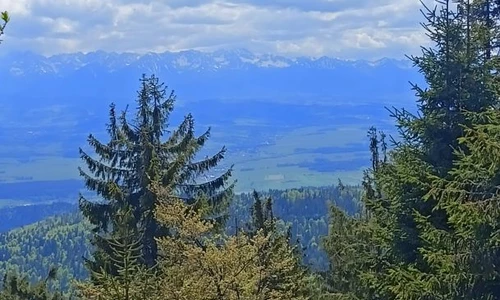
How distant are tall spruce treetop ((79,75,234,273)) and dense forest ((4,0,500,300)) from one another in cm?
3

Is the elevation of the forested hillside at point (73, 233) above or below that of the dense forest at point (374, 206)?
below

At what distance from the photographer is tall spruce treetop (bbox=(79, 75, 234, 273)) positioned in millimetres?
15336

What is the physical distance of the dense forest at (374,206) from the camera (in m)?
8.17

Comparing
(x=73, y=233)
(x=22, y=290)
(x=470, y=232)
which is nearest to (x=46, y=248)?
(x=73, y=233)

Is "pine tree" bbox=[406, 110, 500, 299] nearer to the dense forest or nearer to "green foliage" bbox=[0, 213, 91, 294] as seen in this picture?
the dense forest

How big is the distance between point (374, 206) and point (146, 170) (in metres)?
5.57

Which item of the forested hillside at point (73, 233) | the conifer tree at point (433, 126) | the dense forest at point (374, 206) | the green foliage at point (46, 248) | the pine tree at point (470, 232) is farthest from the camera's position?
the forested hillside at point (73, 233)

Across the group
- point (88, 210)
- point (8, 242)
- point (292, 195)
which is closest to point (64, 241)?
point (8, 242)

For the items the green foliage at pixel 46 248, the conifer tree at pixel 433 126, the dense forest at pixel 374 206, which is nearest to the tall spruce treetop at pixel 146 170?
the dense forest at pixel 374 206

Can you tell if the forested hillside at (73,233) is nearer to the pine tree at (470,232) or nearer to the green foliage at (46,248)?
the green foliage at (46,248)

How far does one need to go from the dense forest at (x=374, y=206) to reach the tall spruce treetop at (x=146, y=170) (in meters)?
0.03

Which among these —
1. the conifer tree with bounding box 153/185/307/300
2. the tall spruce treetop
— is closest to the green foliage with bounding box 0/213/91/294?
the tall spruce treetop

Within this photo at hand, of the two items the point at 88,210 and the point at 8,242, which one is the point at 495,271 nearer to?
the point at 88,210

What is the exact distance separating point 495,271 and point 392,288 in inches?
64.3
